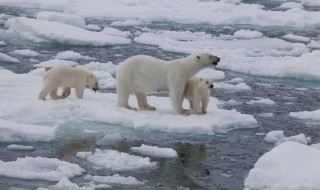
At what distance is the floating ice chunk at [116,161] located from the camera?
20.1 ft

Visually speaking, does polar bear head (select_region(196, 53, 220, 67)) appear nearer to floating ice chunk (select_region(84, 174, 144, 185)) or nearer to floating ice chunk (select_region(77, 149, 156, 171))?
floating ice chunk (select_region(77, 149, 156, 171))

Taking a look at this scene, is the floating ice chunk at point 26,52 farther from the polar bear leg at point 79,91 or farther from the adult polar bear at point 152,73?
the adult polar bear at point 152,73

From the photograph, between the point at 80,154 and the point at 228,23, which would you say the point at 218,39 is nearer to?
the point at 228,23

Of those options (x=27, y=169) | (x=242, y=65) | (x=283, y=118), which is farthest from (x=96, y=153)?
(x=242, y=65)

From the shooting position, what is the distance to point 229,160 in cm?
672

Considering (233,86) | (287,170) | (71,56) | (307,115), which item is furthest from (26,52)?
(287,170)

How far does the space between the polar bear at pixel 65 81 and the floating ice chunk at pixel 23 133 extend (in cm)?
137

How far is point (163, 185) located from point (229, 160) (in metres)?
1.21

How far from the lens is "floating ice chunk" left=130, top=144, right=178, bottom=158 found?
21.8 feet

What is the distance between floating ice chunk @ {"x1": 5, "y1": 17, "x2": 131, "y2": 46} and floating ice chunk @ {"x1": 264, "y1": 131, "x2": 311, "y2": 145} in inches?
327

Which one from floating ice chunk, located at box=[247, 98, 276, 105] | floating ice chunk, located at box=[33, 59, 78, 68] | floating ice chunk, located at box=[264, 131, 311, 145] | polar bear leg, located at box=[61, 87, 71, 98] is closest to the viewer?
floating ice chunk, located at box=[264, 131, 311, 145]

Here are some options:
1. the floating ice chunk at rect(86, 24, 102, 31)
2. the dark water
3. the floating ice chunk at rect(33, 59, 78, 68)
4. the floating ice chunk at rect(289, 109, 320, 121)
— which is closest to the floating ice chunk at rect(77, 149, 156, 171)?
the dark water

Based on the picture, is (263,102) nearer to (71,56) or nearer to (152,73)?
(152,73)

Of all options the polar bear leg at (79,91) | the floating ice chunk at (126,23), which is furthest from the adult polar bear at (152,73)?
the floating ice chunk at (126,23)
